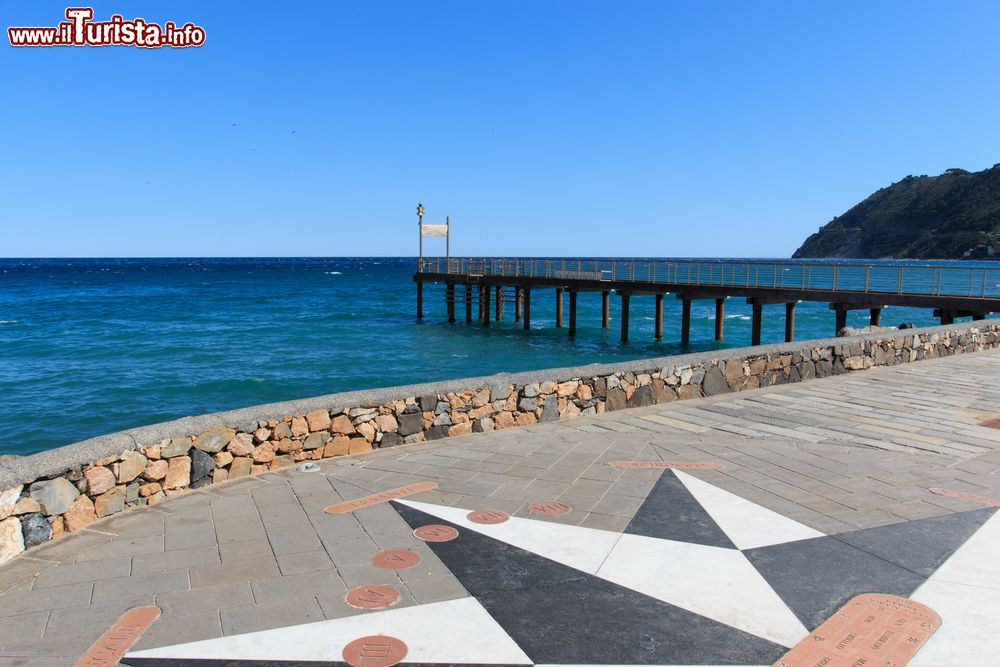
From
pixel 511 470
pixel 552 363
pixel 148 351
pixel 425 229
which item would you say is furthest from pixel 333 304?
pixel 511 470

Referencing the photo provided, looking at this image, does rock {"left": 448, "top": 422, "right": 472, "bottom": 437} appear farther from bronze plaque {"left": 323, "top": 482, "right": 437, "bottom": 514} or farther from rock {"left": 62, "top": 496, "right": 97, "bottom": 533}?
rock {"left": 62, "top": 496, "right": 97, "bottom": 533}

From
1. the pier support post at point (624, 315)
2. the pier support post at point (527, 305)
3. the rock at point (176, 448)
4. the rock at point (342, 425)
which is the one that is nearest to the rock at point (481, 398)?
the rock at point (342, 425)

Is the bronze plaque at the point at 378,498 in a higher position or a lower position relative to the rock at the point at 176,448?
lower

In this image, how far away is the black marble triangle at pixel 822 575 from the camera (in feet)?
12.7

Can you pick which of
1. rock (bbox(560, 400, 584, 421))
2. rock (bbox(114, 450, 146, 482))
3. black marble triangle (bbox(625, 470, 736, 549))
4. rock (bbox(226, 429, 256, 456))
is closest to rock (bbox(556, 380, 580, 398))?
rock (bbox(560, 400, 584, 421))

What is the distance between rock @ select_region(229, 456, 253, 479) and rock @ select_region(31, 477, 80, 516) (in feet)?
4.21

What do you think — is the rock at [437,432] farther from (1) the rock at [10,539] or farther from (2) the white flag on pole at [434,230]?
(2) the white flag on pole at [434,230]

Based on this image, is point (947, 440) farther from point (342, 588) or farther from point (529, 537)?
point (342, 588)

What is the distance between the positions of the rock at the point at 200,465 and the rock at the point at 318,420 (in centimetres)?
91

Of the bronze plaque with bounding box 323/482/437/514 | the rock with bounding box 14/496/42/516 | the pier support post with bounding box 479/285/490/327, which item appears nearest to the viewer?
the rock with bounding box 14/496/42/516

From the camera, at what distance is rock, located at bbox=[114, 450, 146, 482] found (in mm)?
5207

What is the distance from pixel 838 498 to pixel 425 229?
37.7 m

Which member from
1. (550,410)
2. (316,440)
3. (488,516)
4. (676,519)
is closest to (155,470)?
(316,440)

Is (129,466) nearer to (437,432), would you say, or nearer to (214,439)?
(214,439)
